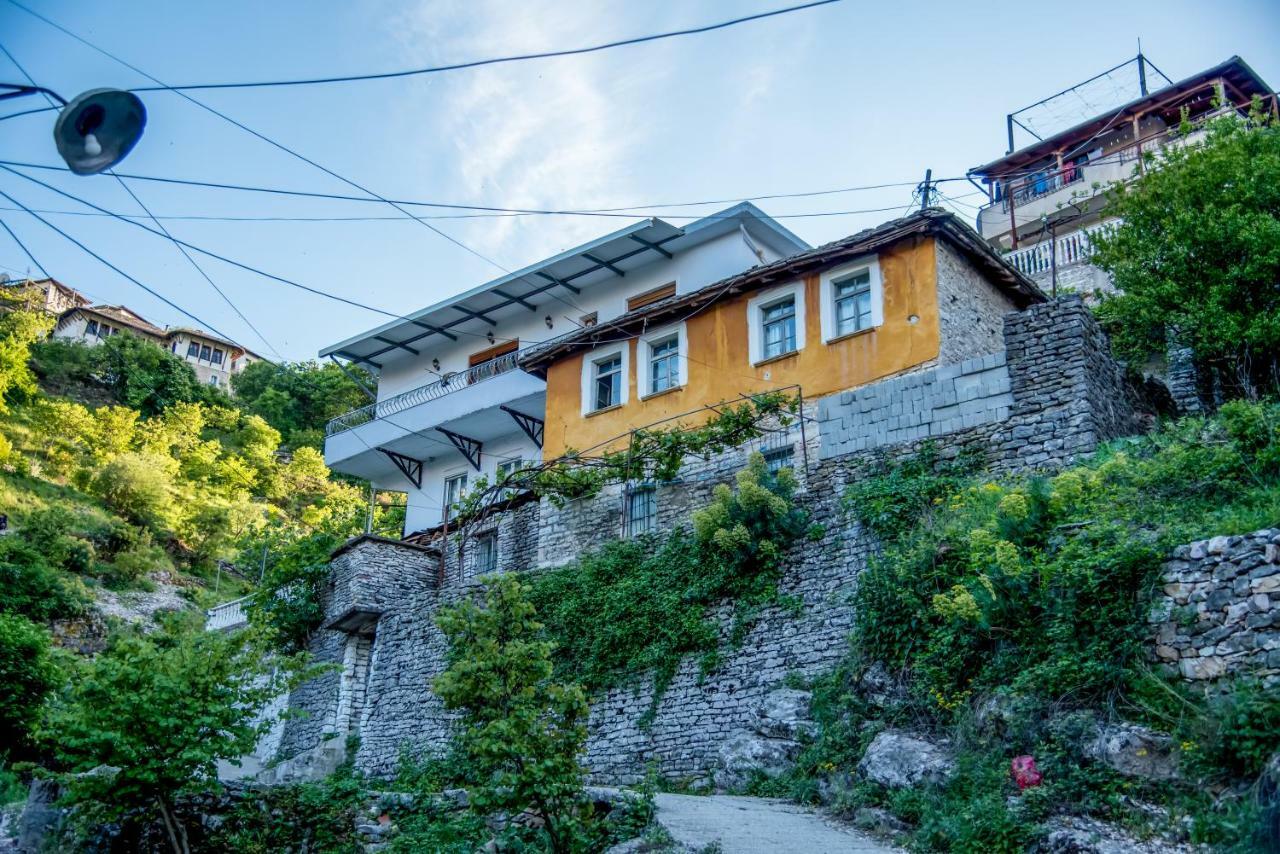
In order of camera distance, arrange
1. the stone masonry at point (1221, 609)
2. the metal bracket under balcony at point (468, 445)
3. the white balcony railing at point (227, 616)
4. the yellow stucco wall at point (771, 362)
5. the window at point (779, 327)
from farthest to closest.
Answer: the white balcony railing at point (227, 616) → the metal bracket under balcony at point (468, 445) → the window at point (779, 327) → the yellow stucco wall at point (771, 362) → the stone masonry at point (1221, 609)

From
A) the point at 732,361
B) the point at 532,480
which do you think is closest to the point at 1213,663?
the point at 732,361

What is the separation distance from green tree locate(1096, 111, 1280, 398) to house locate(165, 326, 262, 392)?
53908 mm

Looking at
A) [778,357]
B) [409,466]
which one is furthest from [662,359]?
[409,466]

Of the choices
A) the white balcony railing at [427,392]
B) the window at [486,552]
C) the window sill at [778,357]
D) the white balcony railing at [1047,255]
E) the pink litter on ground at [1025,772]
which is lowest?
the pink litter on ground at [1025,772]

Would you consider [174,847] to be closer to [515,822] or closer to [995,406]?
[515,822]

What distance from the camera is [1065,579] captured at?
1128 cm

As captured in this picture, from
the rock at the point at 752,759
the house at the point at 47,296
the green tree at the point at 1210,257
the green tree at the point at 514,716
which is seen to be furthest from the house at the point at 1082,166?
the house at the point at 47,296

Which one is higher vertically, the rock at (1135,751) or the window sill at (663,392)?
the window sill at (663,392)

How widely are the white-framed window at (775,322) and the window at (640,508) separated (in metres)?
2.89

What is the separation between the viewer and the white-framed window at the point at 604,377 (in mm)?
21188

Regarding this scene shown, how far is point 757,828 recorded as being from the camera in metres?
10.9

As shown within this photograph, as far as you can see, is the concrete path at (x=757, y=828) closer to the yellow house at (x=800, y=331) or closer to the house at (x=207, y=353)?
the yellow house at (x=800, y=331)

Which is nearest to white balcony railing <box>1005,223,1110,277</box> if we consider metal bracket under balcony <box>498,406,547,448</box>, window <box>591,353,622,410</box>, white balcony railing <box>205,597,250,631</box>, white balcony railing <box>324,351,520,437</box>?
window <box>591,353,622,410</box>

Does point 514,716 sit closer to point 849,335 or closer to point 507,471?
point 849,335
